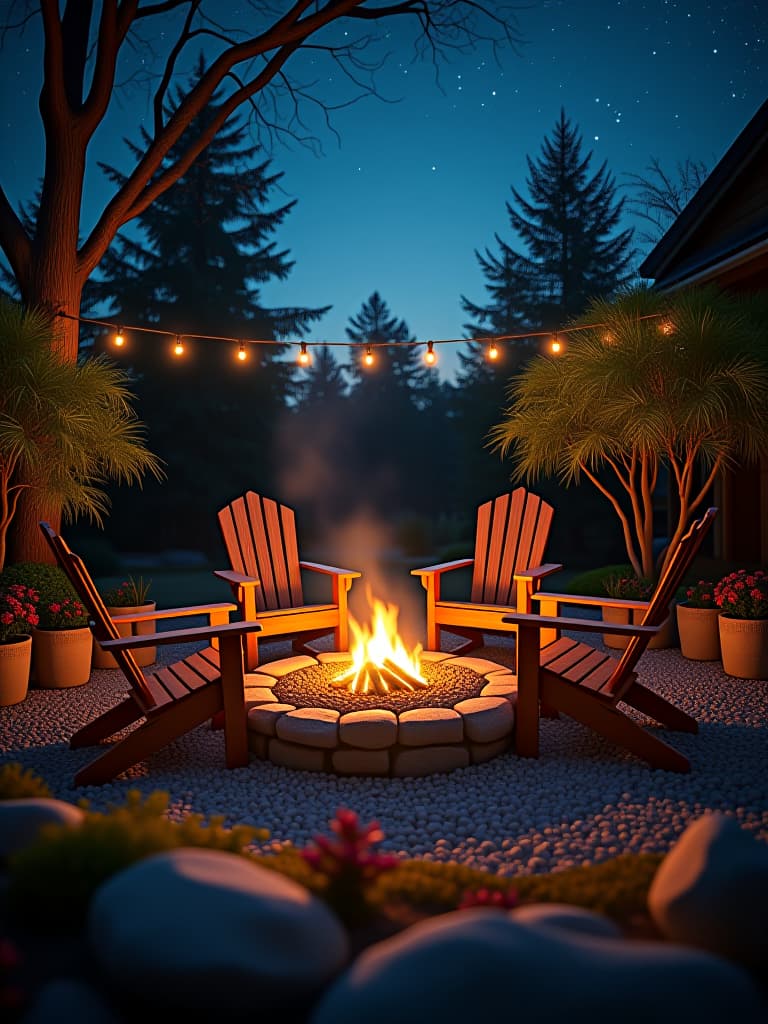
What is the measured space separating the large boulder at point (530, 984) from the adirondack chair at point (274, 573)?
333 centimetres

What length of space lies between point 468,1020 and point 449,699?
7.05 ft

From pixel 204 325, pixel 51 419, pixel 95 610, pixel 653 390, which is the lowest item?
pixel 95 610

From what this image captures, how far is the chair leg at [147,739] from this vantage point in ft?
9.41

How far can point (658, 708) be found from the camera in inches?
130

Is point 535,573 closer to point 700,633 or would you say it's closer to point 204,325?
point 700,633

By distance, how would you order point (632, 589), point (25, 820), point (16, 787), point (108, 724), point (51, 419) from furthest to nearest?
point (632, 589)
point (51, 419)
point (108, 724)
point (16, 787)
point (25, 820)

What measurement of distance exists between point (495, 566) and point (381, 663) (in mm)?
1771

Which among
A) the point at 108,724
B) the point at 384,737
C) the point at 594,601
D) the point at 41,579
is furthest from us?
the point at 41,579

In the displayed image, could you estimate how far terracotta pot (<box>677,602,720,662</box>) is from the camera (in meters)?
4.79

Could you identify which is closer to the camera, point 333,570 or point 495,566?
point 333,570

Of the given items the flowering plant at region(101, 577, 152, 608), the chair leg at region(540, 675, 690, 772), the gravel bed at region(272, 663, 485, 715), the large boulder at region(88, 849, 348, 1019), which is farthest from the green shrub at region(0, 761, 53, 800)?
the flowering plant at region(101, 577, 152, 608)

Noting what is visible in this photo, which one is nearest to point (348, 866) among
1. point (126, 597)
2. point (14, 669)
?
point (14, 669)

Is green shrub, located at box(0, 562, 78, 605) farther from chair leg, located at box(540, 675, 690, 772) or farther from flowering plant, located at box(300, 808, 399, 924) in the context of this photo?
flowering plant, located at box(300, 808, 399, 924)

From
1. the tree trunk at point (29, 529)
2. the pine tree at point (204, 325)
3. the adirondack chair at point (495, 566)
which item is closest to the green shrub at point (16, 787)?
the adirondack chair at point (495, 566)
